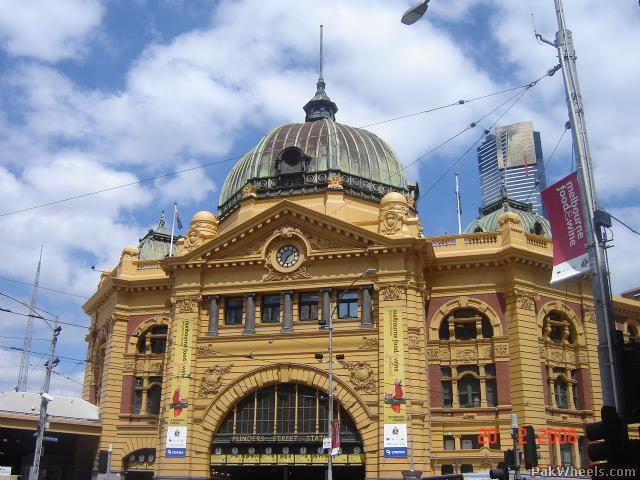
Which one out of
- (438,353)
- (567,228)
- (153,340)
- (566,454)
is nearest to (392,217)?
(438,353)

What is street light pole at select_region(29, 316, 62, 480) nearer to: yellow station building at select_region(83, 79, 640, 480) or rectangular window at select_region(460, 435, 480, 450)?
yellow station building at select_region(83, 79, 640, 480)

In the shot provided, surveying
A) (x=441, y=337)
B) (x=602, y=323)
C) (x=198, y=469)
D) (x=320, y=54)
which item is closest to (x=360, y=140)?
(x=320, y=54)

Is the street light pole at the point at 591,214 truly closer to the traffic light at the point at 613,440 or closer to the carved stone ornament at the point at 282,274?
the traffic light at the point at 613,440

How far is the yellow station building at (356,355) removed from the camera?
42406 mm

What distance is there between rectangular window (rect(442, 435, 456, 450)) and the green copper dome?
1727 centimetres

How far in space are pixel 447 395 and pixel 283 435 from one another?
1054 centimetres

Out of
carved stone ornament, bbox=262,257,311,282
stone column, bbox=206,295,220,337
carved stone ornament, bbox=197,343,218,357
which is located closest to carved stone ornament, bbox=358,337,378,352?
carved stone ornament, bbox=262,257,311,282

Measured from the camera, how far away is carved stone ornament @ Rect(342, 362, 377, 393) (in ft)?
139

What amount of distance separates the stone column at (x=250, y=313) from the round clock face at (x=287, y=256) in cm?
278

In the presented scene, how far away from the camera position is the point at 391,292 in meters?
43.3

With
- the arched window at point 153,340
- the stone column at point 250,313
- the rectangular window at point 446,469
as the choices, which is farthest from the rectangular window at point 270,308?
the rectangular window at point 446,469

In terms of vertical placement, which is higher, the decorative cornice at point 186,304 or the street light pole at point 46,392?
the decorative cornice at point 186,304

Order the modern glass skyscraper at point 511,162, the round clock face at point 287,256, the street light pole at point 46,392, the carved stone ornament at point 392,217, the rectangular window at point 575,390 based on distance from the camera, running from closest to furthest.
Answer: the street light pole at point 46,392, the carved stone ornament at point 392,217, the rectangular window at point 575,390, the round clock face at point 287,256, the modern glass skyscraper at point 511,162

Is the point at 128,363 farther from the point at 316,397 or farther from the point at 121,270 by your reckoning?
the point at 316,397
